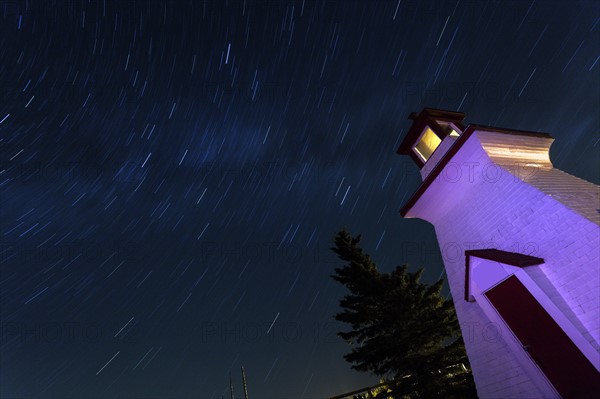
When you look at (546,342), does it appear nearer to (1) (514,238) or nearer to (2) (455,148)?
(1) (514,238)

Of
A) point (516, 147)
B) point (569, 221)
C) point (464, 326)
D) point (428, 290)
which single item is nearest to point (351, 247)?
point (428, 290)

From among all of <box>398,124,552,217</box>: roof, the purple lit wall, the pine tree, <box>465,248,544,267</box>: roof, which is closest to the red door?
the purple lit wall

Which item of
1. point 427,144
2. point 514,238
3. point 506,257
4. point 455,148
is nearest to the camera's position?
point 506,257

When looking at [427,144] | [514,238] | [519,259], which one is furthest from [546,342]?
[427,144]

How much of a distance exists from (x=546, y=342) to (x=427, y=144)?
7.65 meters

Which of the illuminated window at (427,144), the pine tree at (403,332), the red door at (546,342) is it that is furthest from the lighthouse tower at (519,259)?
the pine tree at (403,332)

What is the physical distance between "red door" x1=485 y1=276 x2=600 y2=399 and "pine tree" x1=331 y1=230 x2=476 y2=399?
5.89 metres

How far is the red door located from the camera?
6500mm

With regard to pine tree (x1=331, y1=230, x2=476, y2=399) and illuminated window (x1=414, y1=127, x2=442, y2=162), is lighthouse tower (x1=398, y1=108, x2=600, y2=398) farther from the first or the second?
pine tree (x1=331, y1=230, x2=476, y2=399)

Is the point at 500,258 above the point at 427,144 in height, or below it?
below

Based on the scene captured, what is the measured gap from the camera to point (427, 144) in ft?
41.2

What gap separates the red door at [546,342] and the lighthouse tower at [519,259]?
0.02 m

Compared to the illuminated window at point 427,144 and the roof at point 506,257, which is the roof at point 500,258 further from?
the illuminated window at point 427,144

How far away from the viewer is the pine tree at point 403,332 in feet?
41.3
